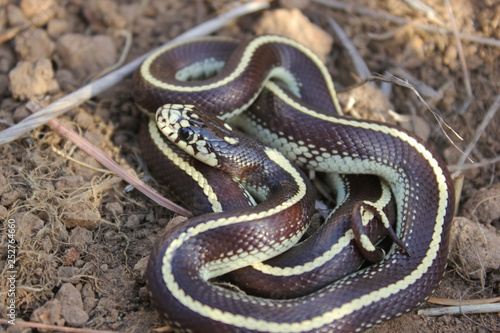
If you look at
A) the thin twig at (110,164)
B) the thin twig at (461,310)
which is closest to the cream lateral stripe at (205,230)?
the thin twig at (110,164)

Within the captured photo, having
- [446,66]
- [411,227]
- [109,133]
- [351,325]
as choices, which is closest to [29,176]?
[109,133]

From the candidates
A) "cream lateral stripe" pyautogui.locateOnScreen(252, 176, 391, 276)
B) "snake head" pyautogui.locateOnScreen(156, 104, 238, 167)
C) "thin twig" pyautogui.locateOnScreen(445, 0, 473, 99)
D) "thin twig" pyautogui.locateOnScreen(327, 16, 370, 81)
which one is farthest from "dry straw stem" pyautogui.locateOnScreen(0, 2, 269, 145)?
"cream lateral stripe" pyautogui.locateOnScreen(252, 176, 391, 276)

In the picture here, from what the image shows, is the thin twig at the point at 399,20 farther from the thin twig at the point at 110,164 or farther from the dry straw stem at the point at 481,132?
A: the thin twig at the point at 110,164

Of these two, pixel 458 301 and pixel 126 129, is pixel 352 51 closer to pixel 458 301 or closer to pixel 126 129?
pixel 126 129

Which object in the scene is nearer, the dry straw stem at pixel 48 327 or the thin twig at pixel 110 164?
the dry straw stem at pixel 48 327

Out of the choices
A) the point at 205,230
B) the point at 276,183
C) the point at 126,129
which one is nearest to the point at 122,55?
the point at 126,129

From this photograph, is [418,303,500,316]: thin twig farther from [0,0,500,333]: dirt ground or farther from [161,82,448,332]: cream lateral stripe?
[161,82,448,332]: cream lateral stripe

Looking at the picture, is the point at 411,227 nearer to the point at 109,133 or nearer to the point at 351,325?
the point at 351,325
